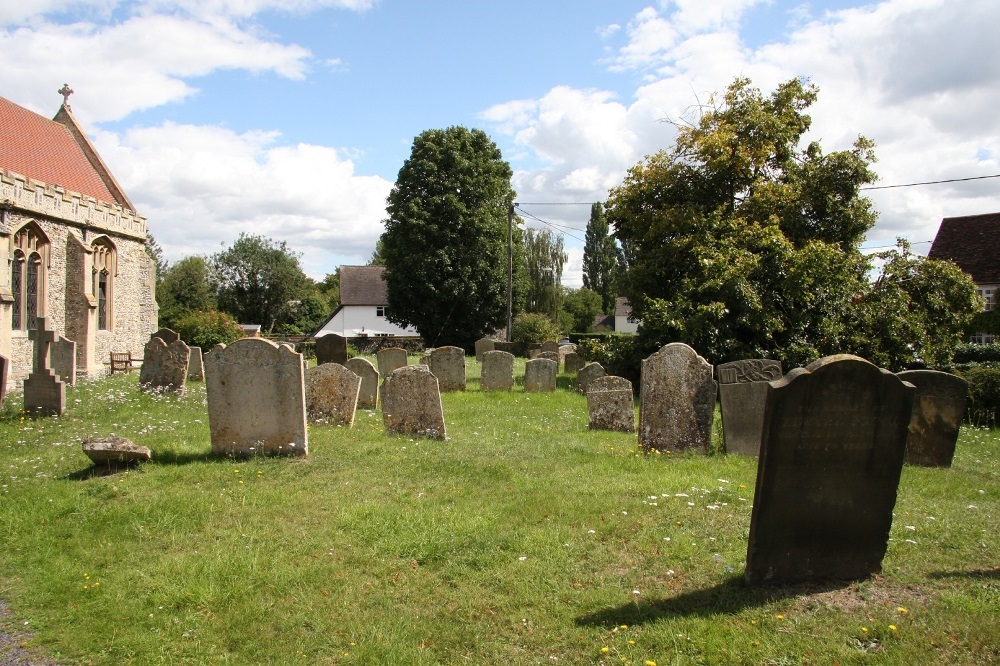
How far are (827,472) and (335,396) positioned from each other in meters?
7.95

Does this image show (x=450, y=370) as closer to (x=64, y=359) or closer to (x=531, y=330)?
(x=64, y=359)

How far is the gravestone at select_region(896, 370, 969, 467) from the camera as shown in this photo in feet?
29.8

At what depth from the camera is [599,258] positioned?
6388 centimetres

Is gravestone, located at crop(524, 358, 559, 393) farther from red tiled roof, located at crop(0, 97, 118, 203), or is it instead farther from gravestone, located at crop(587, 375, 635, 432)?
red tiled roof, located at crop(0, 97, 118, 203)

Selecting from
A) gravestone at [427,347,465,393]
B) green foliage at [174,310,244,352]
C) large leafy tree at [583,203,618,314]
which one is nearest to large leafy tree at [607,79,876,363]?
gravestone at [427,347,465,393]

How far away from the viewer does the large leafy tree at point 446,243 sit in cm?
3903

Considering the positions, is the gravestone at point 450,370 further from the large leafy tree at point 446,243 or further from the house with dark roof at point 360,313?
the house with dark roof at point 360,313

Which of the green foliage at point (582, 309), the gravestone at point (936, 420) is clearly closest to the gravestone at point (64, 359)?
the gravestone at point (936, 420)

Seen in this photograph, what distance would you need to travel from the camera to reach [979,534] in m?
5.64

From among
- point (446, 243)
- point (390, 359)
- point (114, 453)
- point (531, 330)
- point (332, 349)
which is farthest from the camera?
point (446, 243)

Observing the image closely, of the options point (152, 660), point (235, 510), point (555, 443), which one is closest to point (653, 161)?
point (555, 443)

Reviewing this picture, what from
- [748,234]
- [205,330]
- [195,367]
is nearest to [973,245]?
[748,234]

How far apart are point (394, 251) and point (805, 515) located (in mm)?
36608

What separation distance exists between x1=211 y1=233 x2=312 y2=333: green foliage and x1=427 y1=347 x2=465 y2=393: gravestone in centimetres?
4486
